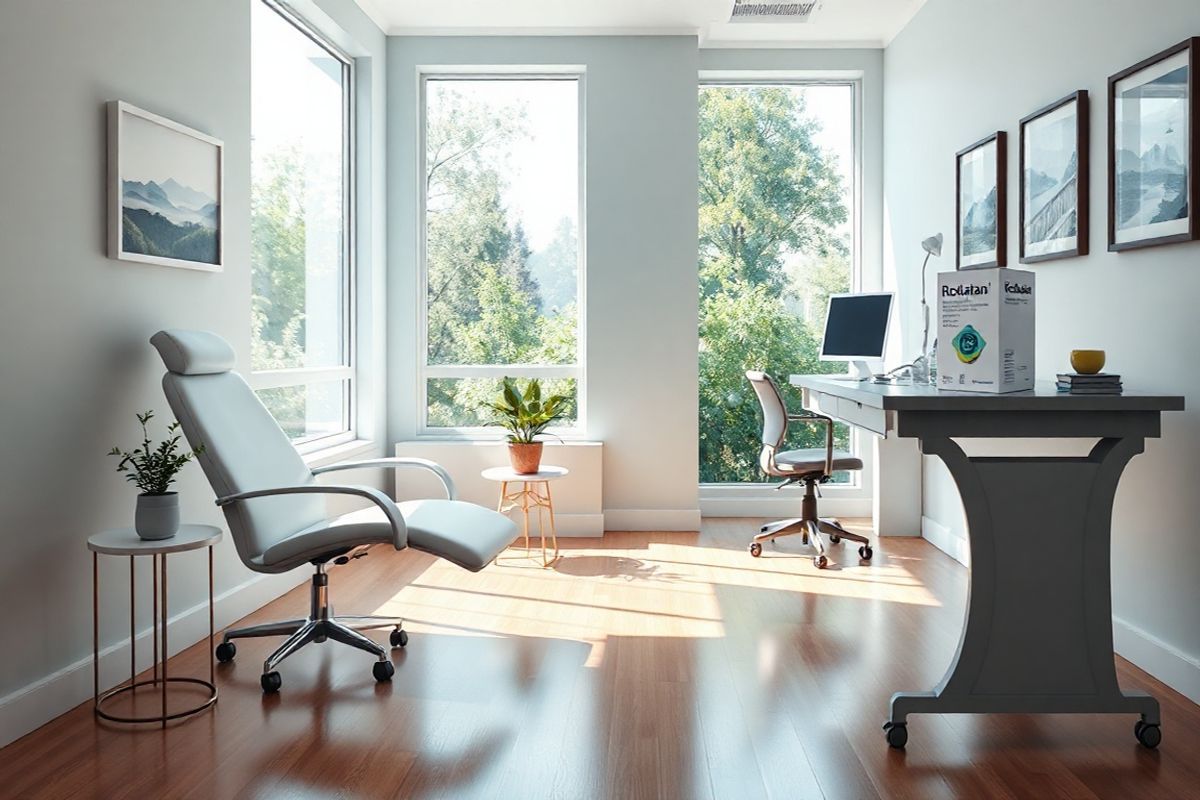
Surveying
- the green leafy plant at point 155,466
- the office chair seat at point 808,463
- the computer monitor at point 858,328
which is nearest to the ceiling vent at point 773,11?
the computer monitor at point 858,328

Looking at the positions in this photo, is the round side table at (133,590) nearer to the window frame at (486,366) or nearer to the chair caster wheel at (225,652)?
the chair caster wheel at (225,652)

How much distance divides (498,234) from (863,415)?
331 centimetres

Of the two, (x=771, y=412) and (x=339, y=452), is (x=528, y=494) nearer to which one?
(x=339, y=452)

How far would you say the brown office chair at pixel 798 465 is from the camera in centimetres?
482

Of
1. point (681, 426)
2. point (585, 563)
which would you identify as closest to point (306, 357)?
point (585, 563)

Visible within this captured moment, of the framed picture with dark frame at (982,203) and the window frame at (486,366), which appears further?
the window frame at (486,366)

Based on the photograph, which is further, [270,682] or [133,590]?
[270,682]

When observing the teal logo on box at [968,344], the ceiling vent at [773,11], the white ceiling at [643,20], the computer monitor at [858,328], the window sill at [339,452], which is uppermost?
the white ceiling at [643,20]

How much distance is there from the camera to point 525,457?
196 inches

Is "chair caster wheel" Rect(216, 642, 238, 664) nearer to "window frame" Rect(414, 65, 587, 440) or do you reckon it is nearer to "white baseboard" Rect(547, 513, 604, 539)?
"white baseboard" Rect(547, 513, 604, 539)

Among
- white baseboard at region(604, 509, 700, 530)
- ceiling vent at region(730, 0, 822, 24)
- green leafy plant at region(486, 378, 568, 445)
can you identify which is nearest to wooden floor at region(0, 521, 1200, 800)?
green leafy plant at region(486, 378, 568, 445)

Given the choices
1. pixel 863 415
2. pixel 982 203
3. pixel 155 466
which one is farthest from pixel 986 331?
pixel 155 466

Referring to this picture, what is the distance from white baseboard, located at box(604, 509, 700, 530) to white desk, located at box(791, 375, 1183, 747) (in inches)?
121

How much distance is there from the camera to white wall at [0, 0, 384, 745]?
2646 millimetres
